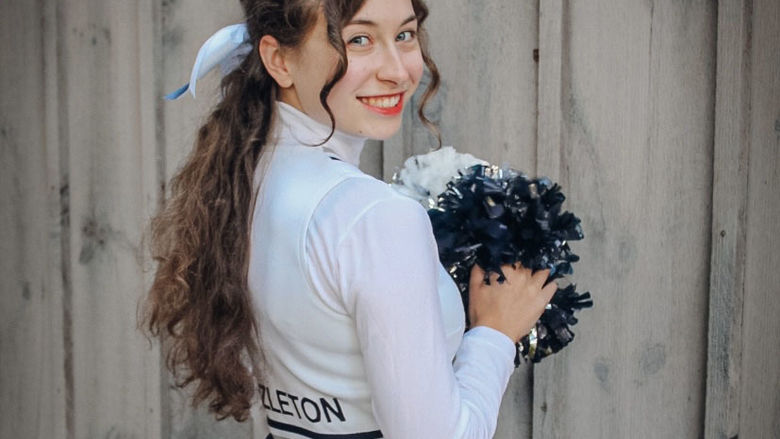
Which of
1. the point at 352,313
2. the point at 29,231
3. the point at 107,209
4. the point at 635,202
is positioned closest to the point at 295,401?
the point at 352,313

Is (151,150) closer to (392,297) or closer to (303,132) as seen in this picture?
→ (303,132)

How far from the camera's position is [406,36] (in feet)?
6.07

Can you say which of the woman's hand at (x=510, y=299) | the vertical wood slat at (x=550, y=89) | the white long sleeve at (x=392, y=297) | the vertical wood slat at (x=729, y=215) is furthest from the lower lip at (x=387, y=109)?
the vertical wood slat at (x=729, y=215)

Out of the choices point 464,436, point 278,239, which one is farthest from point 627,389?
point 278,239

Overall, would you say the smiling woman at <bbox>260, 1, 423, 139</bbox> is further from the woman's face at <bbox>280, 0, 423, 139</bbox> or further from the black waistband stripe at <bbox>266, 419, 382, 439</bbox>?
the black waistband stripe at <bbox>266, 419, 382, 439</bbox>

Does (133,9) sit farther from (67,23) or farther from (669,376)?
(669,376)

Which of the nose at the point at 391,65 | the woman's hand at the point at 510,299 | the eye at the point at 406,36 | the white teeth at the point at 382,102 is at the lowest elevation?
the woman's hand at the point at 510,299

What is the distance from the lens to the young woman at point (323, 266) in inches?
62.9

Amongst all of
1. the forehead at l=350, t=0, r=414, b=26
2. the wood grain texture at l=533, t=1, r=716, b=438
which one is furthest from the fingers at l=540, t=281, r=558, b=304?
the forehead at l=350, t=0, r=414, b=26

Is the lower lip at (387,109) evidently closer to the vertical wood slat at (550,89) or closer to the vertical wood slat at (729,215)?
the vertical wood slat at (550,89)

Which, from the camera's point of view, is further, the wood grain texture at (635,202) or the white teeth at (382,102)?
the wood grain texture at (635,202)

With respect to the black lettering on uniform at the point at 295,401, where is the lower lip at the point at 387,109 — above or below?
above

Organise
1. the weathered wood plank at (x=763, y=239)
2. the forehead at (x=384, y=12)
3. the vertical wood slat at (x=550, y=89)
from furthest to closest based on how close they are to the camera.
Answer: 1. the vertical wood slat at (x=550, y=89)
2. the weathered wood plank at (x=763, y=239)
3. the forehead at (x=384, y=12)

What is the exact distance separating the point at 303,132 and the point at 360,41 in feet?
0.69
